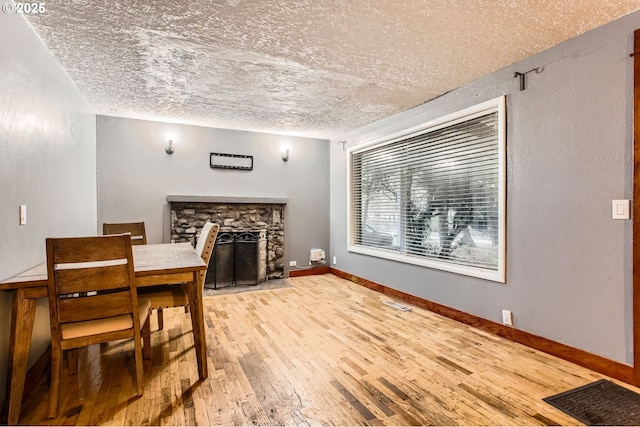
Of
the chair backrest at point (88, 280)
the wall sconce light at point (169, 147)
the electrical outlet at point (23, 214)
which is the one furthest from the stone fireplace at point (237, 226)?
the chair backrest at point (88, 280)

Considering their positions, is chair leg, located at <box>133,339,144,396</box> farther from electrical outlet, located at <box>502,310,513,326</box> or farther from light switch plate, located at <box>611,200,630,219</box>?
light switch plate, located at <box>611,200,630,219</box>

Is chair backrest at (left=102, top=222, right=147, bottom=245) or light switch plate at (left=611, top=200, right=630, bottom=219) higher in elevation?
light switch plate at (left=611, top=200, right=630, bottom=219)

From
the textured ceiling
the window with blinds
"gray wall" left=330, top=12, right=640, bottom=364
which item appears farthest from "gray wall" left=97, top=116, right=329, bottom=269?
"gray wall" left=330, top=12, right=640, bottom=364

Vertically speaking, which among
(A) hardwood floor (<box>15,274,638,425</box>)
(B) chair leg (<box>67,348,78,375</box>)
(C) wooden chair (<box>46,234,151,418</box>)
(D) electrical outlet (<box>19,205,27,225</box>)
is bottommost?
(A) hardwood floor (<box>15,274,638,425</box>)

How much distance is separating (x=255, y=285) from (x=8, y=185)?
3.39m

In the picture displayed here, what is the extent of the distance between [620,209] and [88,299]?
3.30 metres

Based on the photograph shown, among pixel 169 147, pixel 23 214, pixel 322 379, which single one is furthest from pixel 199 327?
pixel 169 147

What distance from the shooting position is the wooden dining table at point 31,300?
1661 millimetres

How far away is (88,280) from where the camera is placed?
1.75 m

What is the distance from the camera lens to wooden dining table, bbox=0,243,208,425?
1.66m

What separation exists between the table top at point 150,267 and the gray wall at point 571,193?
2565 mm

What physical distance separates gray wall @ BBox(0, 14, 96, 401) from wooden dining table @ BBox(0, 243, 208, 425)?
0.12 meters

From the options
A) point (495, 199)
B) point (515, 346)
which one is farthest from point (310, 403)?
point (495, 199)

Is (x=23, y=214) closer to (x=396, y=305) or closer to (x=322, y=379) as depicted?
(x=322, y=379)
